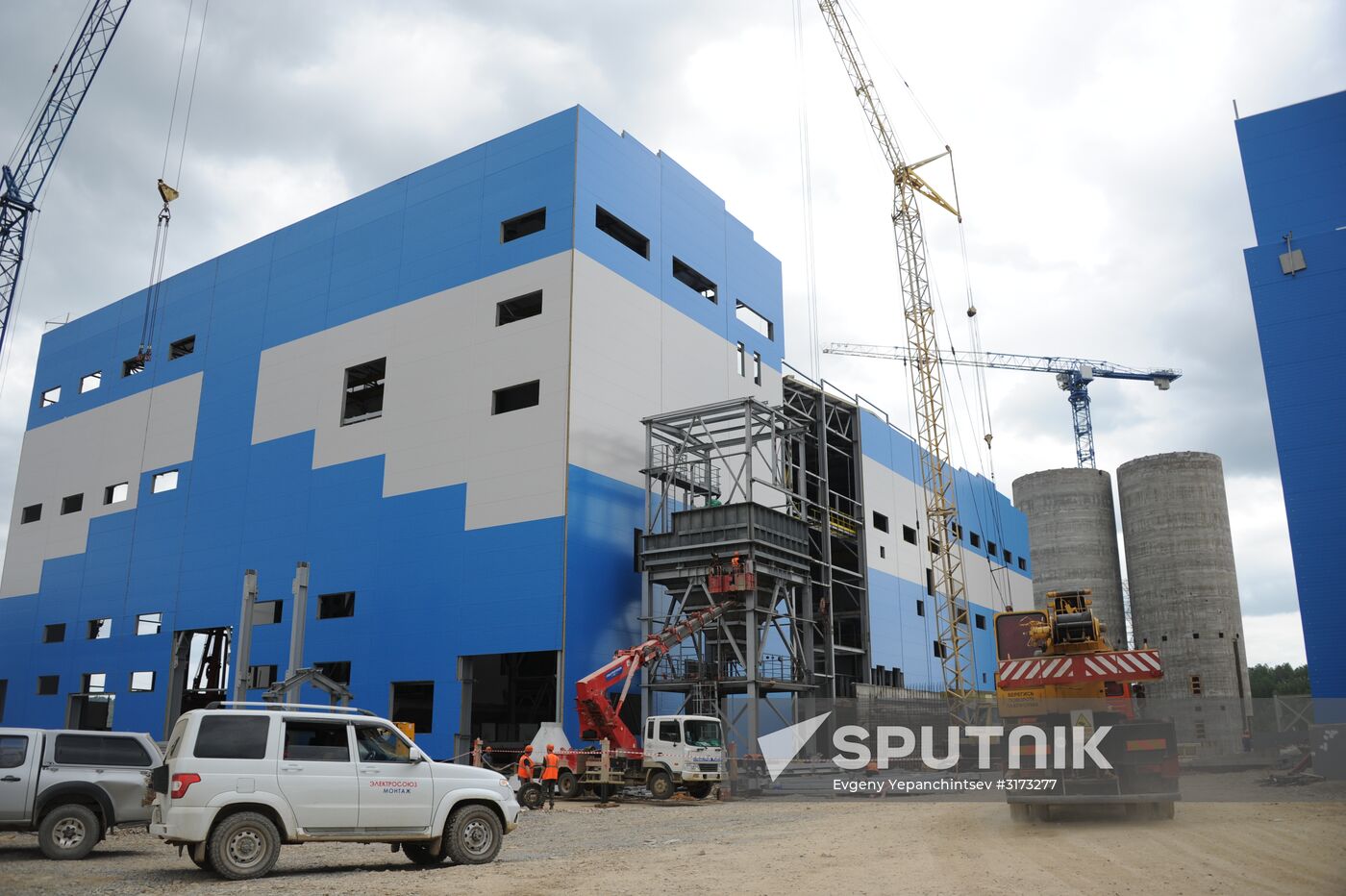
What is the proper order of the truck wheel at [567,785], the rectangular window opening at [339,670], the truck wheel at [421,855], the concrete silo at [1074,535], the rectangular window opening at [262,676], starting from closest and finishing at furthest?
the truck wheel at [421,855] → the truck wheel at [567,785] → the rectangular window opening at [339,670] → the rectangular window opening at [262,676] → the concrete silo at [1074,535]

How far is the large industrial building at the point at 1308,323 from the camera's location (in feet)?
83.1

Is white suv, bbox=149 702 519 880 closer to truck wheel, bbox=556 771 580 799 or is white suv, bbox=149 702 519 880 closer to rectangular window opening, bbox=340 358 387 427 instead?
truck wheel, bbox=556 771 580 799

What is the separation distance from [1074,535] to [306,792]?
240 feet

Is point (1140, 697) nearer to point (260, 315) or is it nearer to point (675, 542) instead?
point (675, 542)

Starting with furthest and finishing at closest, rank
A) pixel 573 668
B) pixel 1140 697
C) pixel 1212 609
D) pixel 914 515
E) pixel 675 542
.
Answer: pixel 1212 609, pixel 914 515, pixel 675 542, pixel 573 668, pixel 1140 697

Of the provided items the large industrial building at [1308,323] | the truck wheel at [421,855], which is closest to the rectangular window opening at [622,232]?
the large industrial building at [1308,323]

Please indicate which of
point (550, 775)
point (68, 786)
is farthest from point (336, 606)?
point (68, 786)

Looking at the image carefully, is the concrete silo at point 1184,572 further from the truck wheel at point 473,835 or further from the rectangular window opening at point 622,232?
the truck wheel at point 473,835

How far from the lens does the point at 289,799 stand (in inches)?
481

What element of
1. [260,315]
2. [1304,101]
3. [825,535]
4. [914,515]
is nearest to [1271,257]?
[1304,101]

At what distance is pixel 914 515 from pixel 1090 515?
27013 millimetres

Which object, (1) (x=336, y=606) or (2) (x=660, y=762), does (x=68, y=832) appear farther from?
(1) (x=336, y=606)

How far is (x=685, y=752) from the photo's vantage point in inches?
1013

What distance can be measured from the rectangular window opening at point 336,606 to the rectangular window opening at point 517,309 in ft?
38.8
